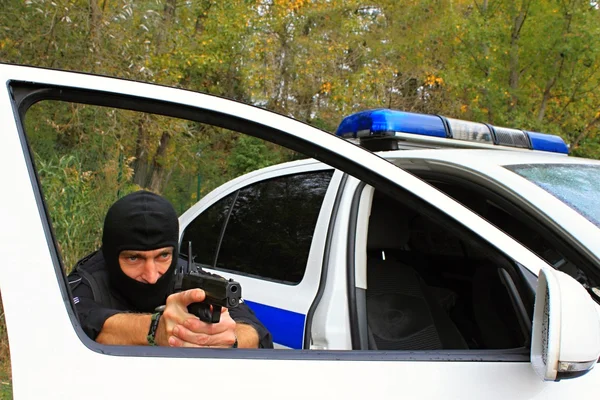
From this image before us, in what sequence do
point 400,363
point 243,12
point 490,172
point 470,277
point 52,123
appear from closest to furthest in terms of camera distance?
1. point 400,363
2. point 490,172
3. point 470,277
4. point 52,123
5. point 243,12

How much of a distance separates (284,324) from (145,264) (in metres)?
0.86

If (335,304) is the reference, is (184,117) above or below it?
above

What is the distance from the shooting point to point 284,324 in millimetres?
2475

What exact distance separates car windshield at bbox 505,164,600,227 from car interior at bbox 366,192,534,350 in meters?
0.39

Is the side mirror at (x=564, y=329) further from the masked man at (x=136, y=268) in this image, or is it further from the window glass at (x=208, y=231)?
the window glass at (x=208, y=231)

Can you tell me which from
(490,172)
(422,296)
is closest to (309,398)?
(490,172)

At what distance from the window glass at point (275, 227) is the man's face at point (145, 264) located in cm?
89

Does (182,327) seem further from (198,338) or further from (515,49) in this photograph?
(515,49)

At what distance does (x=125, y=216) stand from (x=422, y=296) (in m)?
1.47

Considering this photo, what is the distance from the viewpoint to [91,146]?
287 inches

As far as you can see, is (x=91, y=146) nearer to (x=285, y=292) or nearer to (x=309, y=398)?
(x=285, y=292)

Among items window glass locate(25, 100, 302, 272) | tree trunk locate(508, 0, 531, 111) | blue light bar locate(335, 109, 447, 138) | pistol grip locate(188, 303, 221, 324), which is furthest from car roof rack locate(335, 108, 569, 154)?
tree trunk locate(508, 0, 531, 111)

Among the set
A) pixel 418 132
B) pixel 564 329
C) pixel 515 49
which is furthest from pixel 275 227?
pixel 515 49

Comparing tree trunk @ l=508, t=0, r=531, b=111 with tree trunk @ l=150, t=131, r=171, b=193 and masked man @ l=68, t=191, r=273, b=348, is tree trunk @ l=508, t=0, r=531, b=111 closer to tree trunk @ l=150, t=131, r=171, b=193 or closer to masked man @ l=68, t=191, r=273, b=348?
tree trunk @ l=150, t=131, r=171, b=193
